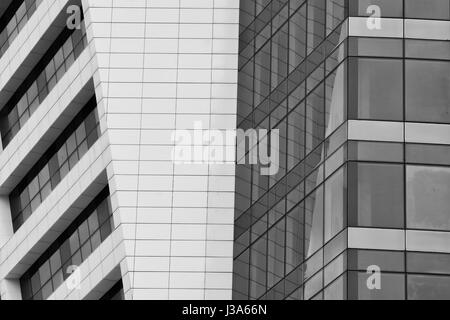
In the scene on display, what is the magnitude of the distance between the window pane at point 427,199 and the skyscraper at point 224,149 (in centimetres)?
6

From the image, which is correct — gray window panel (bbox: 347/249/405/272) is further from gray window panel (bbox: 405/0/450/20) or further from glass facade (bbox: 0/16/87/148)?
glass facade (bbox: 0/16/87/148)

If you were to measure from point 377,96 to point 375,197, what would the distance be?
12.4ft

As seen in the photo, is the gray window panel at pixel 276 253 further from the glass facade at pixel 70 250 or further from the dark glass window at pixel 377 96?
the glass facade at pixel 70 250

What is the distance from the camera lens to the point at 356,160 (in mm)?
54250

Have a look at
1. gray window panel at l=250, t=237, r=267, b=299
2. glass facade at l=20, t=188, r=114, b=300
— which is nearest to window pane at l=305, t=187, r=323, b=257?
gray window panel at l=250, t=237, r=267, b=299

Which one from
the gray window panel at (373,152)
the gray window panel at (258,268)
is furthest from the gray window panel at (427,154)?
the gray window panel at (258,268)

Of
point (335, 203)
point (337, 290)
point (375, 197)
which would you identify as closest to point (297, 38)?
point (335, 203)

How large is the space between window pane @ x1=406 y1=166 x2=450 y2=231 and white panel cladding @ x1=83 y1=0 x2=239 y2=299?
10702 mm

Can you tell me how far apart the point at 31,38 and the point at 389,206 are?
2582cm

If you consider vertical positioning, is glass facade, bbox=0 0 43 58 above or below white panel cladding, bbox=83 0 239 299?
above

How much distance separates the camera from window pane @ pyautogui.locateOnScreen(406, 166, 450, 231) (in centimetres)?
5350
